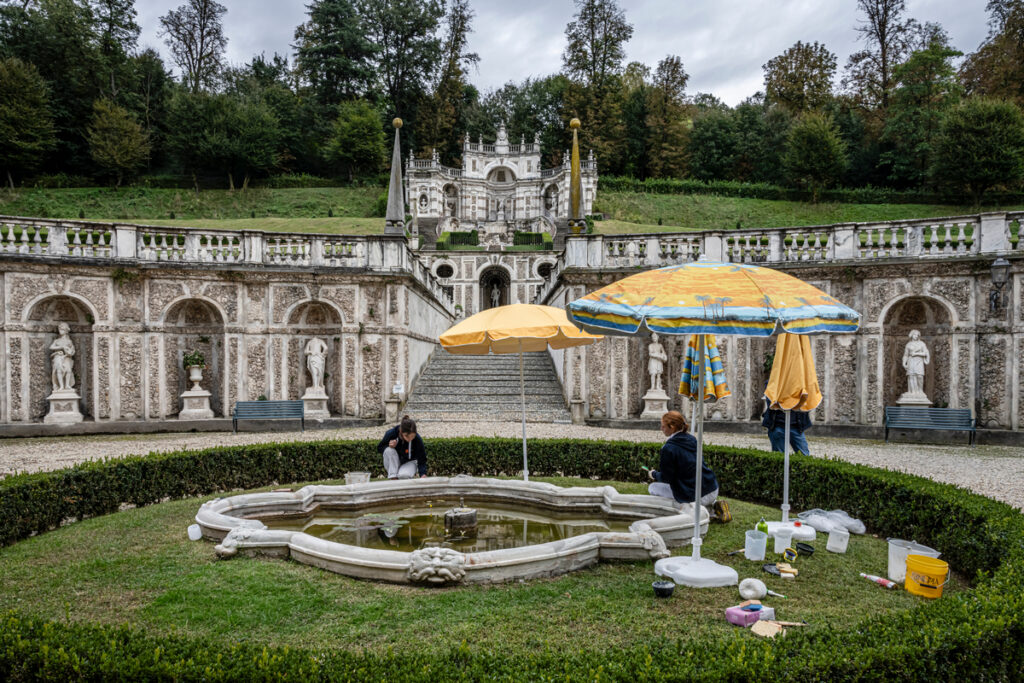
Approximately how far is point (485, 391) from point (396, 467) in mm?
10738

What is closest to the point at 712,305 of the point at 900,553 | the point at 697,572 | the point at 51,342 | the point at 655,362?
the point at 697,572

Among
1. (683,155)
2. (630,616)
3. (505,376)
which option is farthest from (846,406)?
(683,155)

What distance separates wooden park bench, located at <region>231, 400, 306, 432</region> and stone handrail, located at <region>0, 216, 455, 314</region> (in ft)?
13.6

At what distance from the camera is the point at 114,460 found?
861cm

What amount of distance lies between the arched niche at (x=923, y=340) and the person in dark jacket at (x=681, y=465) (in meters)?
11.2

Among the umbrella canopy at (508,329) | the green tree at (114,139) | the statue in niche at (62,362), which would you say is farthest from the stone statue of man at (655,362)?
the green tree at (114,139)

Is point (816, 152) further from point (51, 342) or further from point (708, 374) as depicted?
point (51, 342)

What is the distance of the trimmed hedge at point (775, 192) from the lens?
1965 inches

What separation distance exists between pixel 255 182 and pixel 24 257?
47.9m

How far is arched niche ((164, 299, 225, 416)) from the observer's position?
54.2ft

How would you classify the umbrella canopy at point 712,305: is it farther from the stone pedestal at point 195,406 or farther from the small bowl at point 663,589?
the stone pedestal at point 195,406

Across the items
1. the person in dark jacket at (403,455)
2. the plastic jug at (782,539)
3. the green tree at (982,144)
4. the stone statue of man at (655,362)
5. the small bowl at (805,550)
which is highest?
the green tree at (982,144)

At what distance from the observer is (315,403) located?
667 inches

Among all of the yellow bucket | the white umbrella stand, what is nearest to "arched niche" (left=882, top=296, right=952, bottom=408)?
the yellow bucket
